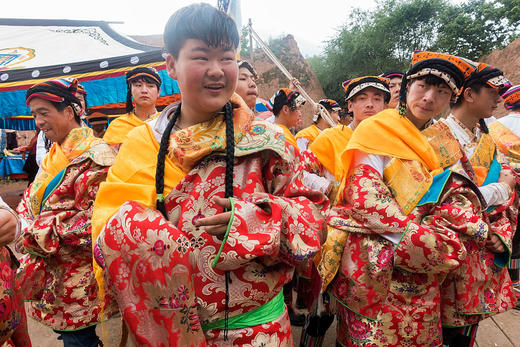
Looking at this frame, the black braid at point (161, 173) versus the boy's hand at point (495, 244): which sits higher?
the black braid at point (161, 173)

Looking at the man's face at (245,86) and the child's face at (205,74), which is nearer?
the child's face at (205,74)

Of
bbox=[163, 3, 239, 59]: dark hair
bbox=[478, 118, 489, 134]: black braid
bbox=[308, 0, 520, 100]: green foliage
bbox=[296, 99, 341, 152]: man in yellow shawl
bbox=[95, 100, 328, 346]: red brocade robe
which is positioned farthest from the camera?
bbox=[308, 0, 520, 100]: green foliage

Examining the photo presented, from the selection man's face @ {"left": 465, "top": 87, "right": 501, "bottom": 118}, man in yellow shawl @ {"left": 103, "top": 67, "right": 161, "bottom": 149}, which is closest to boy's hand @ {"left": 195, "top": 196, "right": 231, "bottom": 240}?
man's face @ {"left": 465, "top": 87, "right": 501, "bottom": 118}

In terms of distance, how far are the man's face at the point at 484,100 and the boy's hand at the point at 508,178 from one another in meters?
0.48

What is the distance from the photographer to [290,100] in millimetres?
4234

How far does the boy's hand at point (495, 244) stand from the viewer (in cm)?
208

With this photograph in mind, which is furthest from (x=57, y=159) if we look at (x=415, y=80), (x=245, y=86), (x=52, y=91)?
(x=415, y=80)

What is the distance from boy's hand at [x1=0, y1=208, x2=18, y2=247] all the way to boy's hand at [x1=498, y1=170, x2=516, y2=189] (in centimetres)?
288

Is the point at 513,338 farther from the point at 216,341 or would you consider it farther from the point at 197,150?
the point at 197,150

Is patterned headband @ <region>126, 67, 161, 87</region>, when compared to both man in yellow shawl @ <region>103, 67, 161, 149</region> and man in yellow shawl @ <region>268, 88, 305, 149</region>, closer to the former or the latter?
man in yellow shawl @ <region>103, 67, 161, 149</region>

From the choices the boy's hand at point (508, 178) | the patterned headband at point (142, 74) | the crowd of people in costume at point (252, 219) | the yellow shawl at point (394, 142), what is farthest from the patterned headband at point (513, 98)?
the patterned headband at point (142, 74)

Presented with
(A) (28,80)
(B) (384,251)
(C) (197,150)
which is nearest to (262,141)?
(C) (197,150)

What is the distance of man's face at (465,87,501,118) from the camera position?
235 centimetres

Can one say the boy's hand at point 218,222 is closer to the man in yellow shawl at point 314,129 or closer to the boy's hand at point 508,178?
the boy's hand at point 508,178
